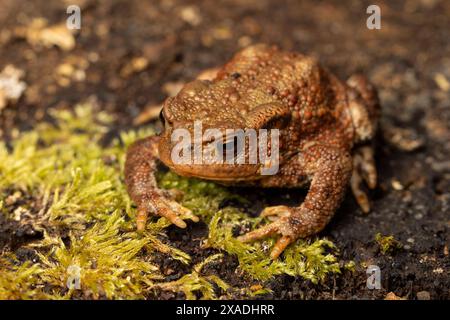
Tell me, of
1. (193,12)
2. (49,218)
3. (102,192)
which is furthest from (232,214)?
(193,12)

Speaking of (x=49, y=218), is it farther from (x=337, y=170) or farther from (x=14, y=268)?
(x=337, y=170)

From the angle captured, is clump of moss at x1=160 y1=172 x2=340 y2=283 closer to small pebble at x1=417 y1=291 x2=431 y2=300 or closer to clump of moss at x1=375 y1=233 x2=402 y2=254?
clump of moss at x1=375 y1=233 x2=402 y2=254

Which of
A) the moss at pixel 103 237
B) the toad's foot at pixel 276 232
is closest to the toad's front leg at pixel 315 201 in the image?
the toad's foot at pixel 276 232

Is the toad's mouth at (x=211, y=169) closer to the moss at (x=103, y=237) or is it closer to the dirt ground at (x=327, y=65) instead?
the moss at (x=103, y=237)

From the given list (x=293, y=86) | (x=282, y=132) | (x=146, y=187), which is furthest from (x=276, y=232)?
(x=293, y=86)

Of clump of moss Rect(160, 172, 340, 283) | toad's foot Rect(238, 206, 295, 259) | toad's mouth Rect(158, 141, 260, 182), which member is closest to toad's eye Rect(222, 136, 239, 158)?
toad's mouth Rect(158, 141, 260, 182)

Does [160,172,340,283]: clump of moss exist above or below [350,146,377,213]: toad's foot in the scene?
below

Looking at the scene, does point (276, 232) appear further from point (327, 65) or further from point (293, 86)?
point (327, 65)
